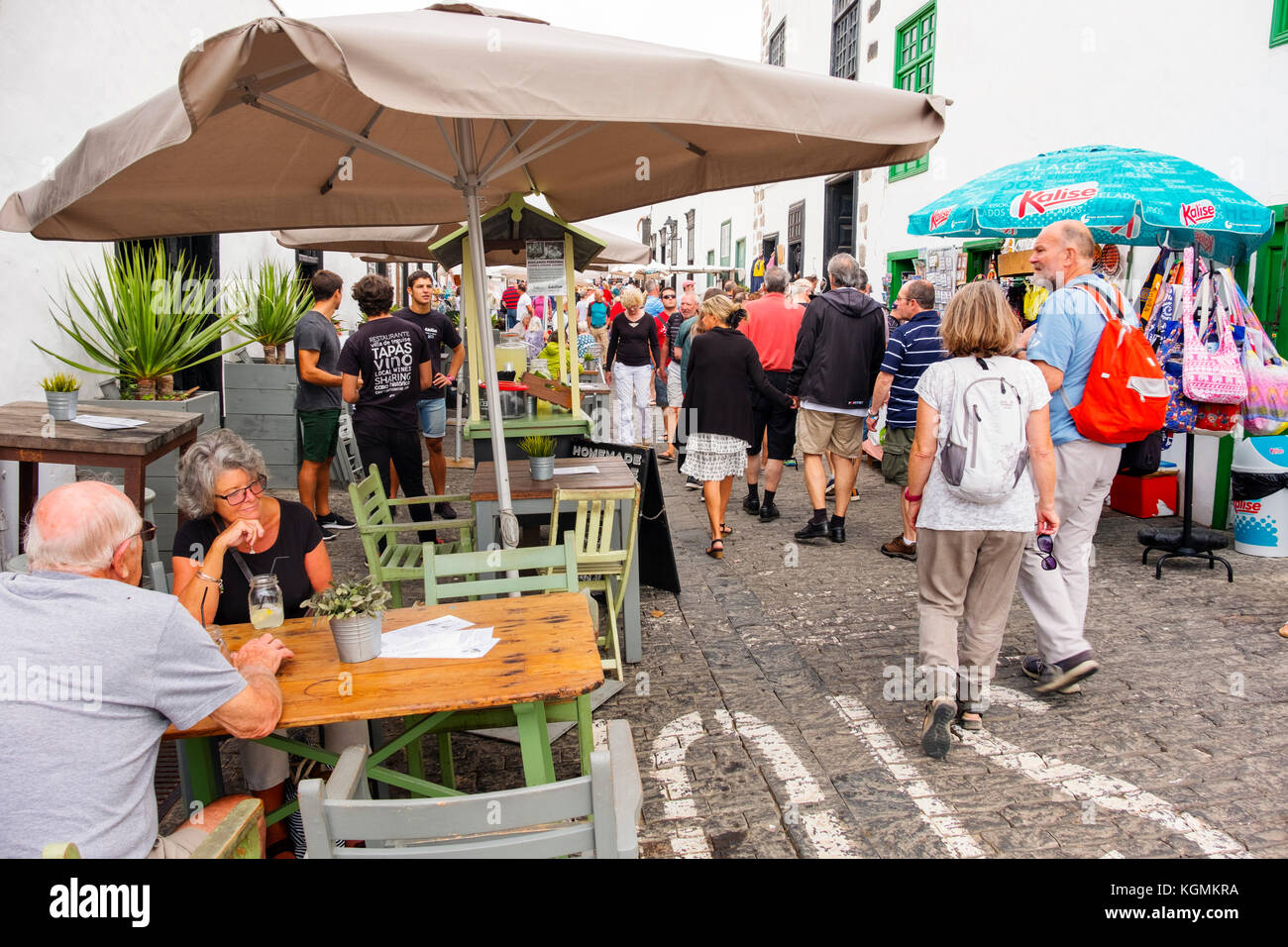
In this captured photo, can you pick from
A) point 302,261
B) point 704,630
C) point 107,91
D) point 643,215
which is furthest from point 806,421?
point 643,215

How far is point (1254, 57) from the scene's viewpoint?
689cm

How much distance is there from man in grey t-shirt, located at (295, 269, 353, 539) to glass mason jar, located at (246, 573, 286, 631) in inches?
179

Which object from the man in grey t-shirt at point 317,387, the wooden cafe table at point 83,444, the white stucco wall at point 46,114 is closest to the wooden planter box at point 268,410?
the man in grey t-shirt at point 317,387

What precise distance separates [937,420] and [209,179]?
3310 mm

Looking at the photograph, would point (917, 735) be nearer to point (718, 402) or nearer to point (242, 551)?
point (242, 551)

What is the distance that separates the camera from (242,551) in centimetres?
343

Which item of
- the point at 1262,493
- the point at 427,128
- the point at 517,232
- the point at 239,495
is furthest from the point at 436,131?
the point at 1262,493

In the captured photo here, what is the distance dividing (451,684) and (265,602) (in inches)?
27.5

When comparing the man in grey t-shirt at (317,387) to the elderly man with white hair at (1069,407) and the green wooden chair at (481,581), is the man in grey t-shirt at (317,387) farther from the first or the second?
the elderly man with white hair at (1069,407)

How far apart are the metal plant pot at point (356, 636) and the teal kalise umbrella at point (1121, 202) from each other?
4.77 meters

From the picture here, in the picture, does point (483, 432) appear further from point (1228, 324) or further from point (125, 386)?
point (1228, 324)

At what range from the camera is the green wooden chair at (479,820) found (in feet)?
6.39

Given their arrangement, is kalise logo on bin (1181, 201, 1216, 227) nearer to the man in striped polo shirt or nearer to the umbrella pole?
the man in striped polo shirt

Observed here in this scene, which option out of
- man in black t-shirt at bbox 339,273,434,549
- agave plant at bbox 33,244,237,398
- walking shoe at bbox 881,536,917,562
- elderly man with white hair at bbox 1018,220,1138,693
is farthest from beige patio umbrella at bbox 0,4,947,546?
walking shoe at bbox 881,536,917,562
